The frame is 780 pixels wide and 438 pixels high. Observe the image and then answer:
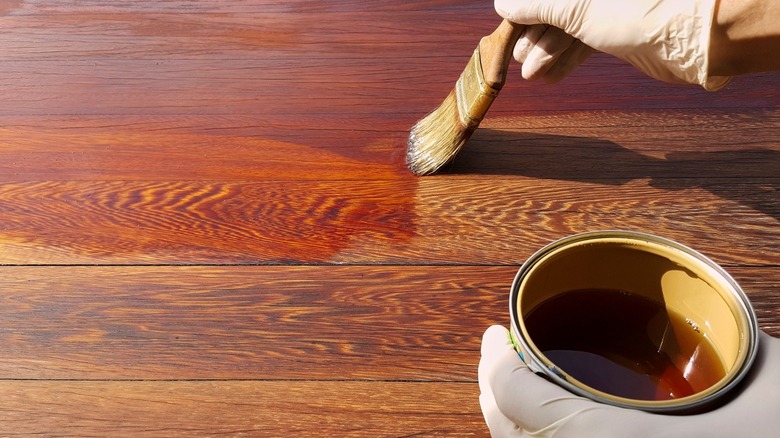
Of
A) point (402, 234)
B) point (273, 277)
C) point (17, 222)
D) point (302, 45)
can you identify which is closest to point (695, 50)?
point (402, 234)

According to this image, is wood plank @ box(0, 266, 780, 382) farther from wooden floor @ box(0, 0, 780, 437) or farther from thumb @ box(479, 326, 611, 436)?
thumb @ box(479, 326, 611, 436)

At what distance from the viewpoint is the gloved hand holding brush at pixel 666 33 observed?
2.85 ft

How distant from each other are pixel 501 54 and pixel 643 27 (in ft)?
0.72

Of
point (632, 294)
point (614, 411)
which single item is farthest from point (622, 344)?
point (614, 411)

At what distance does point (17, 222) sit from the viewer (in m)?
1.15

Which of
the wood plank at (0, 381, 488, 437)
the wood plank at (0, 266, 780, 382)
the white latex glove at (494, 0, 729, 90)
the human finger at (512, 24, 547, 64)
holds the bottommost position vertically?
the wood plank at (0, 381, 488, 437)

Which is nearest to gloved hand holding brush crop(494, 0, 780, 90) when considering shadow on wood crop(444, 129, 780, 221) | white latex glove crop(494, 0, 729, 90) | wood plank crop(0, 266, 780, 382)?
white latex glove crop(494, 0, 729, 90)

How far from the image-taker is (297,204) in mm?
A: 1173

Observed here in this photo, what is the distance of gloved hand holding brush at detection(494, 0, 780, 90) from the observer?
0.87 m

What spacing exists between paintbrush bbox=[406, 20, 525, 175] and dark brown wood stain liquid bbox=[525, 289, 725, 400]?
43 centimetres

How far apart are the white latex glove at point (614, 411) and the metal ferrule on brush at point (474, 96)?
0.47m

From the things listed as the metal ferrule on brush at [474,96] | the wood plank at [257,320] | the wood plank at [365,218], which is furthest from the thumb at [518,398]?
the metal ferrule on brush at [474,96]

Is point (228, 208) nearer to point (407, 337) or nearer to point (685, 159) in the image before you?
point (407, 337)

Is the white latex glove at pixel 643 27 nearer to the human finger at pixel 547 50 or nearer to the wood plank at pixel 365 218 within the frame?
the human finger at pixel 547 50
